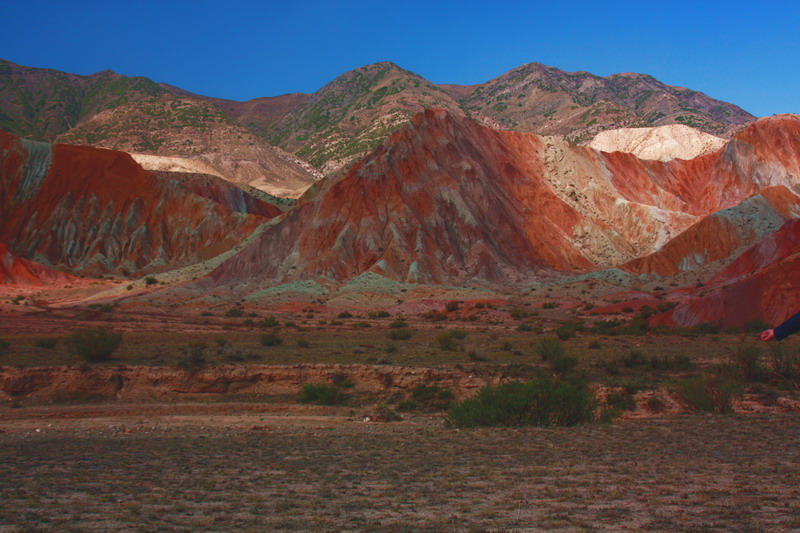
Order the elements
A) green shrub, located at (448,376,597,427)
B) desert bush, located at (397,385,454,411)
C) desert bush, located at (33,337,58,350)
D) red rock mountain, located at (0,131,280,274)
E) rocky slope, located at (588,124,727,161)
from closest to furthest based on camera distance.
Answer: green shrub, located at (448,376,597,427), desert bush, located at (397,385,454,411), desert bush, located at (33,337,58,350), red rock mountain, located at (0,131,280,274), rocky slope, located at (588,124,727,161)

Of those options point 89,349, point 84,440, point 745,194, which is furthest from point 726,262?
point 84,440

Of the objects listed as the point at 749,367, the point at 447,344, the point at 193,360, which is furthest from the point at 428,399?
the point at 749,367

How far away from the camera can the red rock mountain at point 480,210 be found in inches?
2736

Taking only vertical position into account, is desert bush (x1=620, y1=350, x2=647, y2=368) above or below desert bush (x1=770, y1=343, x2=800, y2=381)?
below

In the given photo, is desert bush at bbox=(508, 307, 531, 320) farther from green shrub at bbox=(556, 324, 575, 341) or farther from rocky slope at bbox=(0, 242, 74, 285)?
rocky slope at bbox=(0, 242, 74, 285)

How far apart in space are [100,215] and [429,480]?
97.5 metres

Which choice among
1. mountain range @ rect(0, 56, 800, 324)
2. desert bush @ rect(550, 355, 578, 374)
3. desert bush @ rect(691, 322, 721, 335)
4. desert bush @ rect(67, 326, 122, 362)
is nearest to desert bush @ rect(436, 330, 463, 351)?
desert bush @ rect(550, 355, 578, 374)

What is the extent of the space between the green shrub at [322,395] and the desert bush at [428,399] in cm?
204

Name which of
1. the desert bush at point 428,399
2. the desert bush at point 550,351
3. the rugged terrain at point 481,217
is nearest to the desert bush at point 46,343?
the desert bush at point 428,399

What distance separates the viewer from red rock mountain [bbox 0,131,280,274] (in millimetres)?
90688

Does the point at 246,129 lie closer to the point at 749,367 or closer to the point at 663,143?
the point at 663,143

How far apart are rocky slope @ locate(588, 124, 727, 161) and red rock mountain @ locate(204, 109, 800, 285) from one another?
45.1ft

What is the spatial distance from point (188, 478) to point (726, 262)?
64.4 m

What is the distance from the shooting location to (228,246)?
300 feet
